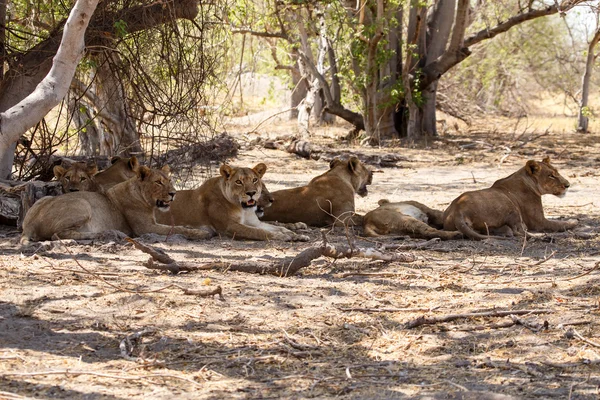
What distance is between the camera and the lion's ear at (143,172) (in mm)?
8359

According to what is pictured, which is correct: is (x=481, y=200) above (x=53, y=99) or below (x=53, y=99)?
below

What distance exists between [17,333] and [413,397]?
7.32 ft

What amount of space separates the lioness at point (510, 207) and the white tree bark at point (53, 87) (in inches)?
155

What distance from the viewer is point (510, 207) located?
853cm

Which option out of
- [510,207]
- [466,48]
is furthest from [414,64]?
[510,207]

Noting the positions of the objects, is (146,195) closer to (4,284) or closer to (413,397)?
(4,284)

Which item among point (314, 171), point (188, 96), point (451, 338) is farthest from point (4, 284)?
point (314, 171)

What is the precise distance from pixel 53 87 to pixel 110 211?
8.36 feet

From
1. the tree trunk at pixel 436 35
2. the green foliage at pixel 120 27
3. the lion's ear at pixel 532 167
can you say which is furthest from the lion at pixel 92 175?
the tree trunk at pixel 436 35

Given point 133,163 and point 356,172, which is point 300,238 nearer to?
point 356,172

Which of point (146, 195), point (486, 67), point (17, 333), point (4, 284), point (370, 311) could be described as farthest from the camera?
point (486, 67)

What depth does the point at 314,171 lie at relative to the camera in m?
14.5

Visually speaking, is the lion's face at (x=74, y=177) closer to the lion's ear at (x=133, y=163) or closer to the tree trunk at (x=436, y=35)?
the lion's ear at (x=133, y=163)

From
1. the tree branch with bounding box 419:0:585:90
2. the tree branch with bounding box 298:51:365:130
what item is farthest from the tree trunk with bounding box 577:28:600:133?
the tree branch with bounding box 298:51:365:130
